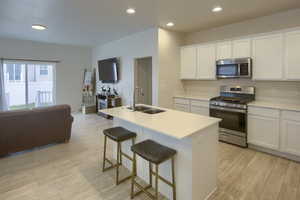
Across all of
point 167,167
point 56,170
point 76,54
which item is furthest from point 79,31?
point 167,167

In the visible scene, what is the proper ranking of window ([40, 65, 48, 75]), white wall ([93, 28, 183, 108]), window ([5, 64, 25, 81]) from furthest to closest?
window ([40, 65, 48, 75]) → window ([5, 64, 25, 81]) → white wall ([93, 28, 183, 108])

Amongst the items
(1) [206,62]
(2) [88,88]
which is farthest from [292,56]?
(2) [88,88]

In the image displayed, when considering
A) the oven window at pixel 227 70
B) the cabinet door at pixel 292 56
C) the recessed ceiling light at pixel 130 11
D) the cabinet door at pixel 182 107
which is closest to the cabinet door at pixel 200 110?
the cabinet door at pixel 182 107

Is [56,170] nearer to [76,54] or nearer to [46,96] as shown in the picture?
[46,96]

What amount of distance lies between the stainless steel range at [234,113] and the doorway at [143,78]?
2444 millimetres

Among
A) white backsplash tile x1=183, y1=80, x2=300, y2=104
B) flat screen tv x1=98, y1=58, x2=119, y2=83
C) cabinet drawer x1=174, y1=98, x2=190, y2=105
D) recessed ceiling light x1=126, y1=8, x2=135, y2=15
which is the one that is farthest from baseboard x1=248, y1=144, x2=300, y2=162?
flat screen tv x1=98, y1=58, x2=119, y2=83

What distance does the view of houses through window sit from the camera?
5.98m

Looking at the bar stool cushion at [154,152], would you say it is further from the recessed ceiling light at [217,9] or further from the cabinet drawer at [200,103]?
the recessed ceiling light at [217,9]

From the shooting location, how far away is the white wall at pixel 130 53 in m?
4.57

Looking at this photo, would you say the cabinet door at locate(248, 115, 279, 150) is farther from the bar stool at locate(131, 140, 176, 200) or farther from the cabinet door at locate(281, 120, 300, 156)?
the bar stool at locate(131, 140, 176, 200)

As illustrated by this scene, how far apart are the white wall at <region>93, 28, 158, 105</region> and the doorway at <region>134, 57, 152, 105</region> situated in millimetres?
163

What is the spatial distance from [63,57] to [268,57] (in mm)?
6900

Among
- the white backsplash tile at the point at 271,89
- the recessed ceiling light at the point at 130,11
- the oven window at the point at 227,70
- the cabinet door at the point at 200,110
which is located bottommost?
the cabinet door at the point at 200,110

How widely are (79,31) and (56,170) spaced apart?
388 cm
